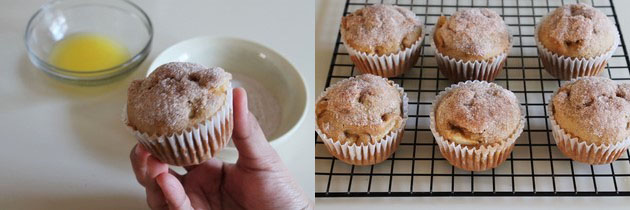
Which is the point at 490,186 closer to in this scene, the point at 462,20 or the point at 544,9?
the point at 462,20

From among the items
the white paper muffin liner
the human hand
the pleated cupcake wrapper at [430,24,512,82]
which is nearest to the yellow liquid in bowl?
the human hand

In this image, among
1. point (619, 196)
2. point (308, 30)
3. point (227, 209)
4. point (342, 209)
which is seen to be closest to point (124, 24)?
point (308, 30)

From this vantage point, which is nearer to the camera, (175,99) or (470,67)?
(175,99)

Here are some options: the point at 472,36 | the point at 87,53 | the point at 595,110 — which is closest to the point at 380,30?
the point at 472,36

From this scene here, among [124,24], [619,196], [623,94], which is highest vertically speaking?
[124,24]

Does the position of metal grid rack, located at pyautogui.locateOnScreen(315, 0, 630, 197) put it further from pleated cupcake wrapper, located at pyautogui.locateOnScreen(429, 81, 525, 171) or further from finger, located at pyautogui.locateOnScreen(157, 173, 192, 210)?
finger, located at pyautogui.locateOnScreen(157, 173, 192, 210)

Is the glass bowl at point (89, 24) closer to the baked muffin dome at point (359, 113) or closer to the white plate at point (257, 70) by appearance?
the white plate at point (257, 70)

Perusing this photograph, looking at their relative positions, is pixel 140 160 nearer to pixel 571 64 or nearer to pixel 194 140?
pixel 194 140
